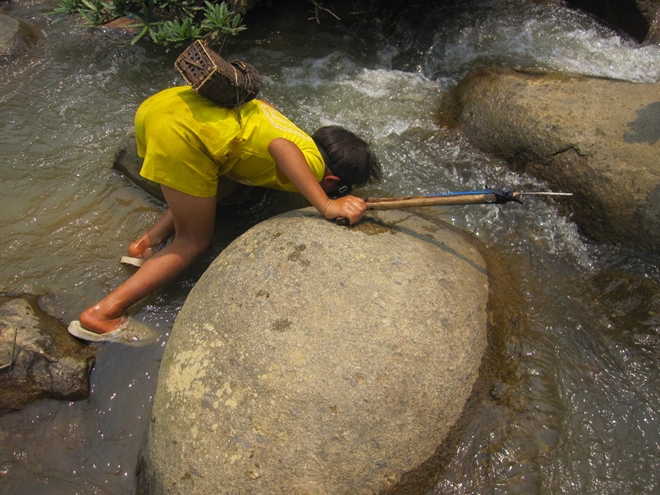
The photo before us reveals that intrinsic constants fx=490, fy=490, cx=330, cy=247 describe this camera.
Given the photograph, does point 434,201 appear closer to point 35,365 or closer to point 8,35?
point 35,365

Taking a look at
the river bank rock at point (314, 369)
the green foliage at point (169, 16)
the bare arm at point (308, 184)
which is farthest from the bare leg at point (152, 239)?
the green foliage at point (169, 16)

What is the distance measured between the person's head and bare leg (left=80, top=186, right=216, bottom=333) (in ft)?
2.25

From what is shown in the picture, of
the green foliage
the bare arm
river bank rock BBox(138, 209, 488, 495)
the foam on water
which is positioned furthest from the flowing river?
the bare arm

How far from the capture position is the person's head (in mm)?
2803

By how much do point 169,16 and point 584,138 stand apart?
3.60m

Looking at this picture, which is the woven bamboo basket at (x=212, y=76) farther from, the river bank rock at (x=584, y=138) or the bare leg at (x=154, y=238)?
the river bank rock at (x=584, y=138)

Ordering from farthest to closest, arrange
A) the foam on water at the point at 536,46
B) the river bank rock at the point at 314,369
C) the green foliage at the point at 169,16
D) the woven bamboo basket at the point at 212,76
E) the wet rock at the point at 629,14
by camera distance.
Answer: the wet rock at the point at 629,14 < the foam on water at the point at 536,46 < the green foliage at the point at 169,16 < the woven bamboo basket at the point at 212,76 < the river bank rock at the point at 314,369

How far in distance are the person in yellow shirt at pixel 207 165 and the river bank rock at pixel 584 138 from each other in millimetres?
1254

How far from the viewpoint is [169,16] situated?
14.4 ft

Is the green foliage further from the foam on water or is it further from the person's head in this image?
the foam on water

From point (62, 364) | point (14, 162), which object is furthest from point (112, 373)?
point (14, 162)

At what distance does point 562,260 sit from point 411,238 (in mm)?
1177

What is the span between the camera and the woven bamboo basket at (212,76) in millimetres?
2398

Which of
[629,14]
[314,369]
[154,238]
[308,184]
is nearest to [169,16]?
[154,238]
